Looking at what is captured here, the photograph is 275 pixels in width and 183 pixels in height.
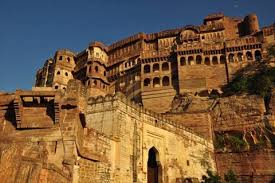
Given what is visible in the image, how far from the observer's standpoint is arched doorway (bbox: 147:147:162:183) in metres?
17.2

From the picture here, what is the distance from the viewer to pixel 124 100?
52.5 feet

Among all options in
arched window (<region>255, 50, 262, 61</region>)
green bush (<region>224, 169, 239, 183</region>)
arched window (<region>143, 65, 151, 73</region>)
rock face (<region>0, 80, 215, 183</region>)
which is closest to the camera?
rock face (<region>0, 80, 215, 183</region>)

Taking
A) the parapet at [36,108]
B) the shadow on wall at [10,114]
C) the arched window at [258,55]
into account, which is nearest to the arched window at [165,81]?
the arched window at [258,55]

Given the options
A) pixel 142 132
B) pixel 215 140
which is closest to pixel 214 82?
pixel 215 140

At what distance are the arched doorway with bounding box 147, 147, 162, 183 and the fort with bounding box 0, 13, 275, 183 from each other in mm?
53

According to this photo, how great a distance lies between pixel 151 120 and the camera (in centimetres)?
1748

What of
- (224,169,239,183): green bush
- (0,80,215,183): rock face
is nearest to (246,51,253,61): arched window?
(224,169,239,183): green bush

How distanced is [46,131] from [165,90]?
2755 centimetres

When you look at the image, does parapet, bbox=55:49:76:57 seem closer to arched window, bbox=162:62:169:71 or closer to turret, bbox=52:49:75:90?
turret, bbox=52:49:75:90

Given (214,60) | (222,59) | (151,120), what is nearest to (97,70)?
(214,60)

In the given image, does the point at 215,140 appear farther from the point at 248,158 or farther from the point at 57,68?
the point at 57,68

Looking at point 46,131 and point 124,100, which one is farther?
point 124,100

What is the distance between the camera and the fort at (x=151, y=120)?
11805mm

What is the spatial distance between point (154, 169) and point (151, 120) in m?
2.60
